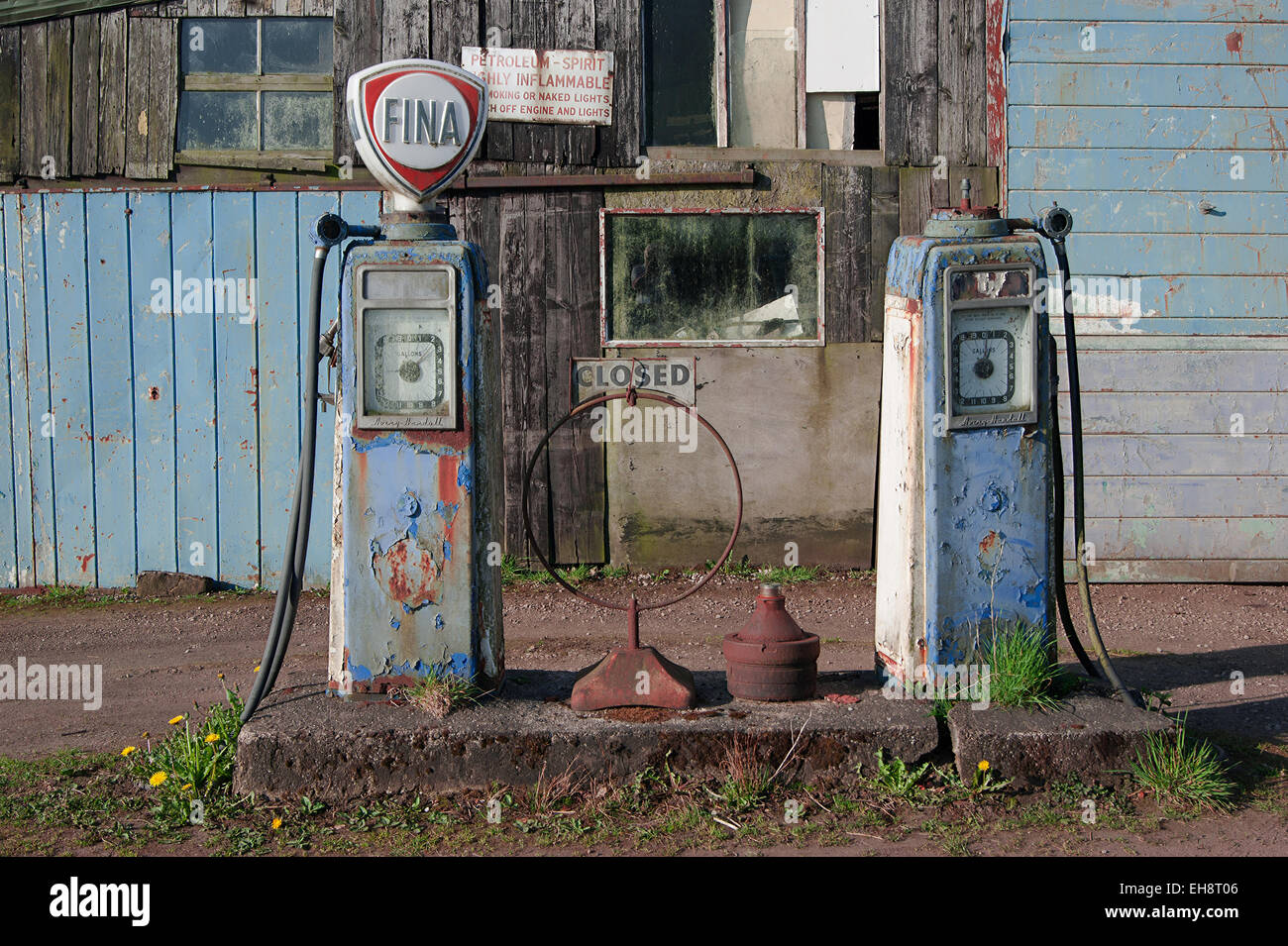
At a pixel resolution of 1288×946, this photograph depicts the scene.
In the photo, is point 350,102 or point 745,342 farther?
point 745,342

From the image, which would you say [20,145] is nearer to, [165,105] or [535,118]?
[165,105]

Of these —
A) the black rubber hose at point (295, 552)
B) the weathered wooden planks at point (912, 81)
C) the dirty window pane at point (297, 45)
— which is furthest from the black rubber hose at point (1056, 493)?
the dirty window pane at point (297, 45)

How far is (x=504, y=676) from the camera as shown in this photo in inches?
214

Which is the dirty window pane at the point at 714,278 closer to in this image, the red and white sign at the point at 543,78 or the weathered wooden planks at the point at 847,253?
the weathered wooden planks at the point at 847,253

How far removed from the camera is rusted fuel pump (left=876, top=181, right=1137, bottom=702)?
5.04m

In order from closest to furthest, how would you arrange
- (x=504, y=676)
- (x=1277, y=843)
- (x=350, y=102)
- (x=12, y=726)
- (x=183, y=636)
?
1. (x=1277, y=843)
2. (x=350, y=102)
3. (x=504, y=676)
4. (x=12, y=726)
5. (x=183, y=636)

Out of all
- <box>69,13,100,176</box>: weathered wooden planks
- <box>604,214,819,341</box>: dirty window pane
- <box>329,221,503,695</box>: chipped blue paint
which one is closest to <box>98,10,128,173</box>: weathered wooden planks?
<box>69,13,100,176</box>: weathered wooden planks

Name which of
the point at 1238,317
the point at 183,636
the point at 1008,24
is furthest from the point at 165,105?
the point at 1238,317

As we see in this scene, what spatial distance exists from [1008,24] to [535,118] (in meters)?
3.27

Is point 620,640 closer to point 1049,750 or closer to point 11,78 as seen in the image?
point 1049,750

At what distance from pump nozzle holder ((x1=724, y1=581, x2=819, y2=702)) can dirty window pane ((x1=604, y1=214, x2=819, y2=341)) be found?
389 centimetres

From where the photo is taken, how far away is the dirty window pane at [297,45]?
852 cm

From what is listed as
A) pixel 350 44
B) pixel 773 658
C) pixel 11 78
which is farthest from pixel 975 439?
pixel 11 78

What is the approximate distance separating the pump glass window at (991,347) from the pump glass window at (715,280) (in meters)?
3.72
